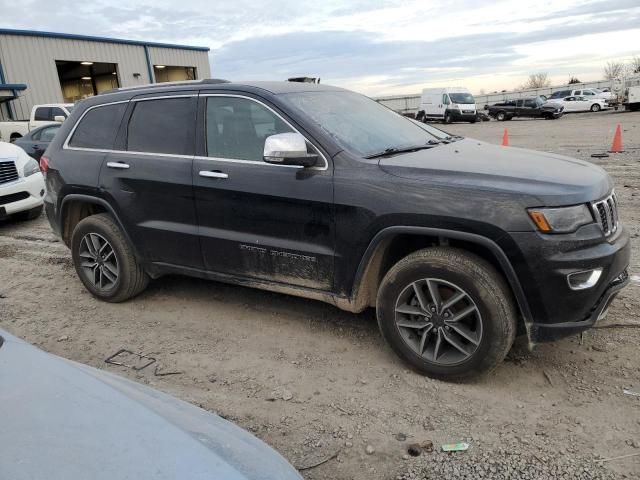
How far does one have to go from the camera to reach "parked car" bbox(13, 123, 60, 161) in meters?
11.6

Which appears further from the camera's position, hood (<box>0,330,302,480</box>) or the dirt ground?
the dirt ground

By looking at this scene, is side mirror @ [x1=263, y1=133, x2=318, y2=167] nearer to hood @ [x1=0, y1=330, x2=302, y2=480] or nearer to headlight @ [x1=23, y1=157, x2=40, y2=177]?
hood @ [x1=0, y1=330, x2=302, y2=480]

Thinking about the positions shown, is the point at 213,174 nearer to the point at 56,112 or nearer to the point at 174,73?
the point at 56,112

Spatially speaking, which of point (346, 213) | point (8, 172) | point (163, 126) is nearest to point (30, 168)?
point (8, 172)

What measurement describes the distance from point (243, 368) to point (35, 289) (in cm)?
293

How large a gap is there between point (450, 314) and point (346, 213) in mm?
892

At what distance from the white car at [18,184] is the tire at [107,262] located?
3.76 metres

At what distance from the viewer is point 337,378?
10.9 feet

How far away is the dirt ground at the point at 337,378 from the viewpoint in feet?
8.70

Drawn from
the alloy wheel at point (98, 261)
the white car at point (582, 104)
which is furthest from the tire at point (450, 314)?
the white car at point (582, 104)

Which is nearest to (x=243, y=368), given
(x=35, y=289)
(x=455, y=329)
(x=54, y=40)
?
(x=455, y=329)

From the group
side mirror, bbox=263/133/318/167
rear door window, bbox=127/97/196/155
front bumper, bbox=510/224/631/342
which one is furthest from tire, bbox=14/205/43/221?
front bumper, bbox=510/224/631/342

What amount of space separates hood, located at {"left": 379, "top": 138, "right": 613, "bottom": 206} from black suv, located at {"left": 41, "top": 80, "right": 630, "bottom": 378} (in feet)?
0.04

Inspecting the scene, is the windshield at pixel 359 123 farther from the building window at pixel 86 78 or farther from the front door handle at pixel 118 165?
the building window at pixel 86 78
